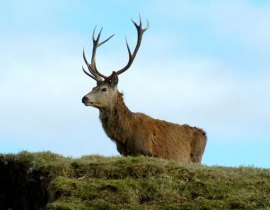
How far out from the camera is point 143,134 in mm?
15695

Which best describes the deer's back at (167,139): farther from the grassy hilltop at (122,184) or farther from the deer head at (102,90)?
the grassy hilltop at (122,184)

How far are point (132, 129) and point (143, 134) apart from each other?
0.25m

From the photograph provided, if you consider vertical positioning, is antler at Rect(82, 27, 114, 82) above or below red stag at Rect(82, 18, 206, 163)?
above

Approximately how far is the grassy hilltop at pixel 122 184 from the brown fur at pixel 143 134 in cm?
350

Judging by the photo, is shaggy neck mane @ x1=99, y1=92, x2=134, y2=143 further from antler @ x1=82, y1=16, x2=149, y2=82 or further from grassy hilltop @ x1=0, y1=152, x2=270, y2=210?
grassy hilltop @ x1=0, y1=152, x2=270, y2=210

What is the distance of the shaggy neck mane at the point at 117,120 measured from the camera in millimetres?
15852

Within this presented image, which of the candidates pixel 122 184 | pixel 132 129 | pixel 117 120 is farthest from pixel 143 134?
pixel 122 184

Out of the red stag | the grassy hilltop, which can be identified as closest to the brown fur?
the red stag

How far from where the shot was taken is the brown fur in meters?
15.6

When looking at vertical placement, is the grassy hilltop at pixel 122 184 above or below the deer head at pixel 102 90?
below

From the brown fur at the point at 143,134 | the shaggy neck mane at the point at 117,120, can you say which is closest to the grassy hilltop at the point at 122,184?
the brown fur at the point at 143,134

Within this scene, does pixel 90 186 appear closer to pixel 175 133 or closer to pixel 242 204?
pixel 242 204

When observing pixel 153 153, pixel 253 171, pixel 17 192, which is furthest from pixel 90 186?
pixel 153 153

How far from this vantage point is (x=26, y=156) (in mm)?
11727
